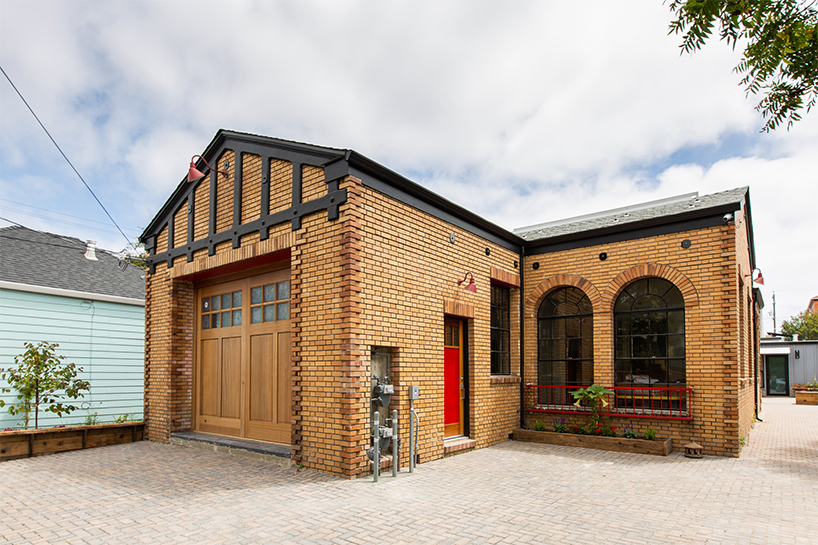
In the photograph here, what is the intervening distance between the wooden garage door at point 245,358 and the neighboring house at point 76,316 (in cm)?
394

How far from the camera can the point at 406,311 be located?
7.66 m

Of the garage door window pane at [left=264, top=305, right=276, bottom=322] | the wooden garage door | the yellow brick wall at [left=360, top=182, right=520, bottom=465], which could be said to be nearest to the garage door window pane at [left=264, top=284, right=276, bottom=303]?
the wooden garage door

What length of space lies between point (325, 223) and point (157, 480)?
3.97m

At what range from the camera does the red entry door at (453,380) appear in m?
8.81

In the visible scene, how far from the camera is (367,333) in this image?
22.5 feet

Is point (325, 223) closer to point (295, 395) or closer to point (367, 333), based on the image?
point (367, 333)

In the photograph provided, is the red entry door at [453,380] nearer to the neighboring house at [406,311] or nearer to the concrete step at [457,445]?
the neighboring house at [406,311]

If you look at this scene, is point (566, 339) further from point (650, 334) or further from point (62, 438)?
point (62, 438)

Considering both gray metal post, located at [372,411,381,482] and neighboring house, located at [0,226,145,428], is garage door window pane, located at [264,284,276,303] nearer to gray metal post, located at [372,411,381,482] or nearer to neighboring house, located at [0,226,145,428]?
gray metal post, located at [372,411,381,482]

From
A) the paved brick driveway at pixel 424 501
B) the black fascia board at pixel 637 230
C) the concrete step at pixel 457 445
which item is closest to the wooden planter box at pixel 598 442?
the paved brick driveway at pixel 424 501

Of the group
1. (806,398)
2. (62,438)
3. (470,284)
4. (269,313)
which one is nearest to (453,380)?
(470,284)

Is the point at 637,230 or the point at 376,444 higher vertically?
the point at 637,230

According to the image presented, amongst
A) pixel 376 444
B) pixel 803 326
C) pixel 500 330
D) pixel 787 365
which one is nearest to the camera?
pixel 376 444

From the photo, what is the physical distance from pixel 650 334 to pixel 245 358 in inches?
292
